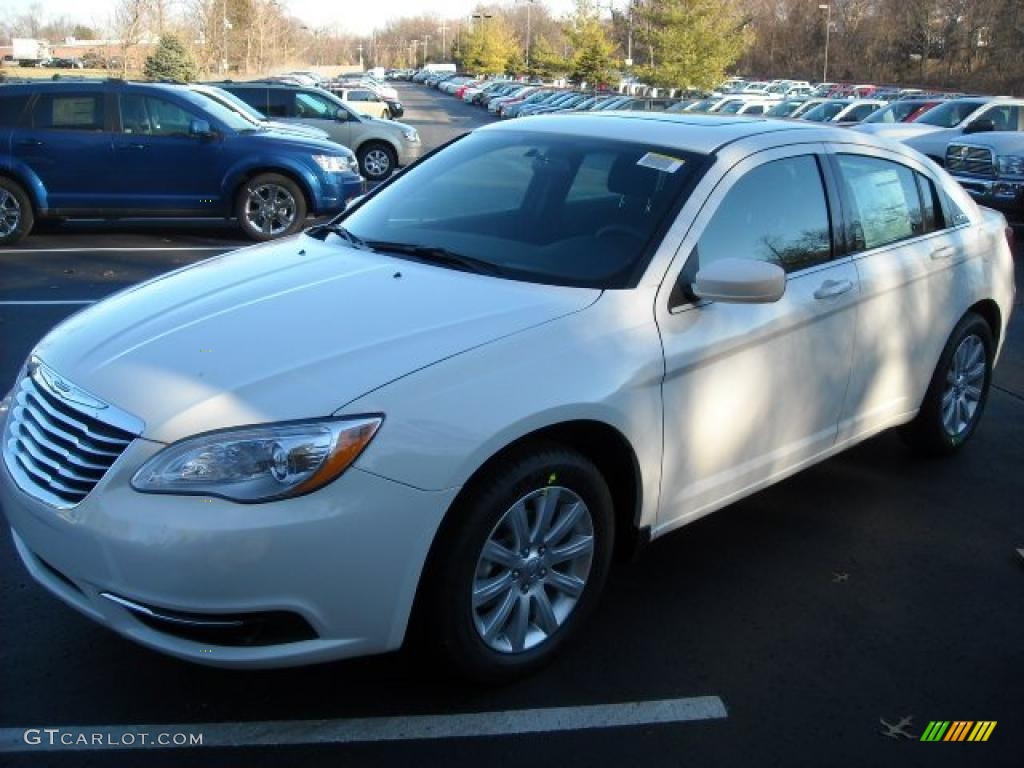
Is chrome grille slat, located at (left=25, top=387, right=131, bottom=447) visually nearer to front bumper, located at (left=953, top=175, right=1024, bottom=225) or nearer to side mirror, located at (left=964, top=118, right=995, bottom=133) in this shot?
front bumper, located at (left=953, top=175, right=1024, bottom=225)

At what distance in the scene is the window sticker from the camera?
3.79 m

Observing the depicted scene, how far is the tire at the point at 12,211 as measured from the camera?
11148 millimetres

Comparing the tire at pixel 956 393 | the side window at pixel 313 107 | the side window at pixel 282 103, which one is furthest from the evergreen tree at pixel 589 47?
the tire at pixel 956 393

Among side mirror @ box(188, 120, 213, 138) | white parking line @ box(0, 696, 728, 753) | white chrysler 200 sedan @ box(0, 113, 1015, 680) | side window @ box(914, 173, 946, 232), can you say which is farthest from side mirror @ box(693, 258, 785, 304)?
side mirror @ box(188, 120, 213, 138)

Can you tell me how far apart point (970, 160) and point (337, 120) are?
34.6 ft

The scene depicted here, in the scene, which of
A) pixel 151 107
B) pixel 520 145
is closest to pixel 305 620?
pixel 520 145

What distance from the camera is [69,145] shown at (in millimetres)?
11211

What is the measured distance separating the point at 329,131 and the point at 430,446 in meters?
16.5

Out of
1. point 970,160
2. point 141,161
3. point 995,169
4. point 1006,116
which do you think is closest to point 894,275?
point 141,161

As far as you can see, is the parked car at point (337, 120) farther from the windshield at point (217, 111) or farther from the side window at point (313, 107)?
the windshield at point (217, 111)

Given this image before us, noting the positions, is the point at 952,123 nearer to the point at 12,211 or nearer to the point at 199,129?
the point at 199,129

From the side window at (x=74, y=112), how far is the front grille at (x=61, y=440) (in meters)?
9.17

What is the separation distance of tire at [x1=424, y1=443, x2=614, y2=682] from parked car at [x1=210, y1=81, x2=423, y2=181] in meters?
15.8

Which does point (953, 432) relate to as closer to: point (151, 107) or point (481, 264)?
point (481, 264)
